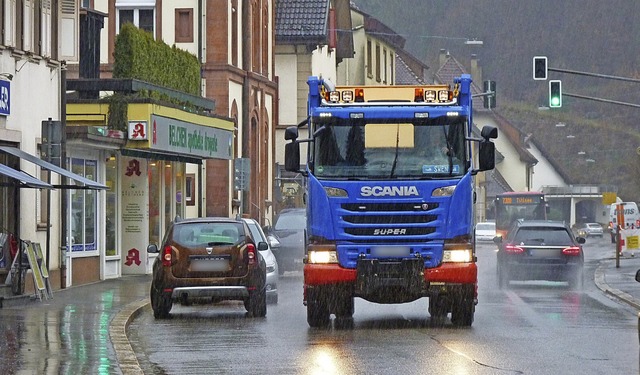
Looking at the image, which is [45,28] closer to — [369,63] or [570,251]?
[570,251]

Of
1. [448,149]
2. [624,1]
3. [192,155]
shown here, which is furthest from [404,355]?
[624,1]

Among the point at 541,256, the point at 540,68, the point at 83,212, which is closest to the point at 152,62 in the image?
the point at 83,212

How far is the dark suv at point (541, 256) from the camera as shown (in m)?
32.7

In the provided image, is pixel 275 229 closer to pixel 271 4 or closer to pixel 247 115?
pixel 247 115

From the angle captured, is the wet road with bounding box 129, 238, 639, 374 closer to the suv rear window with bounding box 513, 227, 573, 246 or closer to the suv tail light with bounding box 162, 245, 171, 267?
the suv tail light with bounding box 162, 245, 171, 267

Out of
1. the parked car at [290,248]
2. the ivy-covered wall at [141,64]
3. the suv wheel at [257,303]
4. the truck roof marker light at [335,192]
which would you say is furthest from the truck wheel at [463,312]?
the parked car at [290,248]

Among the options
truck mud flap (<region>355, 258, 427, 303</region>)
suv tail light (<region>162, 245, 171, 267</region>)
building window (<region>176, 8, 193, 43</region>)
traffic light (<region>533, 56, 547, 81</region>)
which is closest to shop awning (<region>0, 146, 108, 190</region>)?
suv tail light (<region>162, 245, 171, 267</region>)

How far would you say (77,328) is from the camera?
18891mm

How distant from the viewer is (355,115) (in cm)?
1969

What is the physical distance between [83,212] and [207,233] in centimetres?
962

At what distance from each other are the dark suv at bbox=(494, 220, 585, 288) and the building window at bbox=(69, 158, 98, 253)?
9014 millimetres

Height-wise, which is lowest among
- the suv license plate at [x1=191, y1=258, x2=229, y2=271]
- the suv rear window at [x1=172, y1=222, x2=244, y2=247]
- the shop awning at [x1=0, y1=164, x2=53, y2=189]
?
the suv license plate at [x1=191, y1=258, x2=229, y2=271]

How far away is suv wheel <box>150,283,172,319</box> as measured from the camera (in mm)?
21906

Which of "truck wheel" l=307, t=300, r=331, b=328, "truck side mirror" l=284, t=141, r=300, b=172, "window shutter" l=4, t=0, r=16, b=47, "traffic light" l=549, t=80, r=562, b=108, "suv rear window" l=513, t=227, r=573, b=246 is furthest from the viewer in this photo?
"traffic light" l=549, t=80, r=562, b=108
